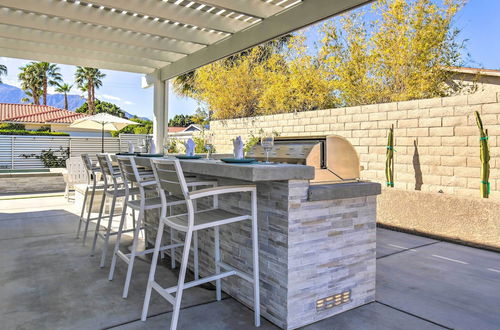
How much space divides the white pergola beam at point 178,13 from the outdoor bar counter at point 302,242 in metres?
2.38

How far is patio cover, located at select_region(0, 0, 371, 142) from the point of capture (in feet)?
12.9

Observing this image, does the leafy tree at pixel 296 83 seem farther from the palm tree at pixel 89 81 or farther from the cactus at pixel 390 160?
the palm tree at pixel 89 81

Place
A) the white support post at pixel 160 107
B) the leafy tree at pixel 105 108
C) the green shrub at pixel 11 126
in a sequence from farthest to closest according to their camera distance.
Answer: the leafy tree at pixel 105 108 < the green shrub at pixel 11 126 < the white support post at pixel 160 107

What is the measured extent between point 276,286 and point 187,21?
3451mm

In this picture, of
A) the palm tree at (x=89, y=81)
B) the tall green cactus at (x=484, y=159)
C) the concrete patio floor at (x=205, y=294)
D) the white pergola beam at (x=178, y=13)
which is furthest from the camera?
the palm tree at (x=89, y=81)

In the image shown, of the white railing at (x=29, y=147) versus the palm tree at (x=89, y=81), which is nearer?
the white railing at (x=29, y=147)

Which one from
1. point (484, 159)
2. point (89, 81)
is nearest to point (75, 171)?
point (484, 159)

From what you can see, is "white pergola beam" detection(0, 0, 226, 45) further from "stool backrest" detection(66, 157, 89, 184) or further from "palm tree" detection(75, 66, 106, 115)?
"palm tree" detection(75, 66, 106, 115)

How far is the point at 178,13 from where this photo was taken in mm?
4312

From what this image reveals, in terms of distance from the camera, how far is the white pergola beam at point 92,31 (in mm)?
4402

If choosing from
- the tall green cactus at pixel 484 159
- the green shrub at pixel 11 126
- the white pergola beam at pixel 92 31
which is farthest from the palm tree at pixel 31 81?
the tall green cactus at pixel 484 159

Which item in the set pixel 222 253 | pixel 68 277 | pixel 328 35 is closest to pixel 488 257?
pixel 222 253

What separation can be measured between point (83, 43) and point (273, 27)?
10.0ft

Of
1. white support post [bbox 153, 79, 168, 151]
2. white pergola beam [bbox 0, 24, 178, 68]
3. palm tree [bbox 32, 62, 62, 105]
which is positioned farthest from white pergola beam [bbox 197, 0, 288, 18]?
palm tree [bbox 32, 62, 62, 105]
